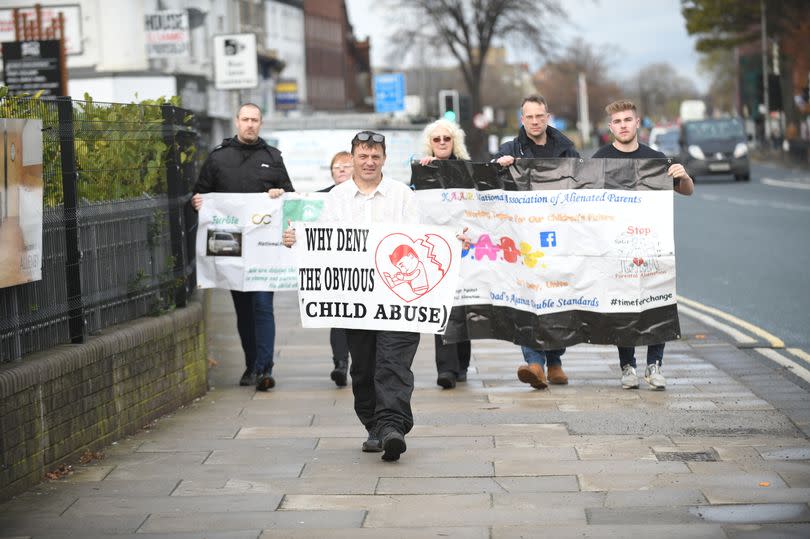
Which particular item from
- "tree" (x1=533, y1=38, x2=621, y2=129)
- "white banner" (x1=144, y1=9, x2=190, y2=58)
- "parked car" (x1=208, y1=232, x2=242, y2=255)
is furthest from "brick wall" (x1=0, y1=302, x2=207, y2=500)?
"tree" (x1=533, y1=38, x2=621, y2=129)

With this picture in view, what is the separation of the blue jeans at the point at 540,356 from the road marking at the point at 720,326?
262 cm

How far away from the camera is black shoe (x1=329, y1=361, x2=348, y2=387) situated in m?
10.8

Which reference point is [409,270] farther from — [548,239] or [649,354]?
[649,354]

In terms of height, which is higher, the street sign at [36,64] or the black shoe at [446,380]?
the street sign at [36,64]

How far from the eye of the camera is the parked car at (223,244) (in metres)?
11.0

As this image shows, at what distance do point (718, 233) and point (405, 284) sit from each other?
64.5ft

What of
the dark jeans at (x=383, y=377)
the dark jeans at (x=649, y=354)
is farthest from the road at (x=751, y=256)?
the dark jeans at (x=383, y=377)

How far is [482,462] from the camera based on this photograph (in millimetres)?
7805

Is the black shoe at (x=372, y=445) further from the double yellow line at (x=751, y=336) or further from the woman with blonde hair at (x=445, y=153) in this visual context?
the double yellow line at (x=751, y=336)

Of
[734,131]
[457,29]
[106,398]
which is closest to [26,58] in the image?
[106,398]

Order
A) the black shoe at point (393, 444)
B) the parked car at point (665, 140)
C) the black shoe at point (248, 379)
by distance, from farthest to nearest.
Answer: the parked car at point (665, 140) < the black shoe at point (248, 379) < the black shoe at point (393, 444)

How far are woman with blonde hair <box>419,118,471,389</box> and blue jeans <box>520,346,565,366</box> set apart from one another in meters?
0.57

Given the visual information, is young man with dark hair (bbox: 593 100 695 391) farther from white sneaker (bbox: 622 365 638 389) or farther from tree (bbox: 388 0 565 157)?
tree (bbox: 388 0 565 157)

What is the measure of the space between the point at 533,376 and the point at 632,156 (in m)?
1.80
